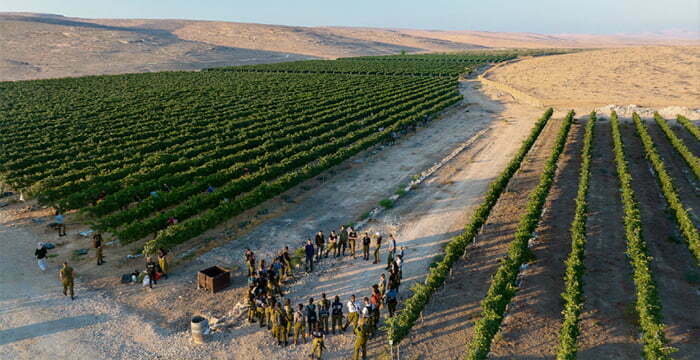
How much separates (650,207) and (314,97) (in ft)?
142

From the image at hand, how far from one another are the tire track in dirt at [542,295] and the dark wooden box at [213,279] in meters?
9.99

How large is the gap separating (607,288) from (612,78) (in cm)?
7746

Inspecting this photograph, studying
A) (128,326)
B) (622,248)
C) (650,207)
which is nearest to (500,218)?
(622,248)

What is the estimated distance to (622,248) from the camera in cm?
1984

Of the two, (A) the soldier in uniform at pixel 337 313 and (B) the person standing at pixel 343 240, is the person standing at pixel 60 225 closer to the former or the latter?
(B) the person standing at pixel 343 240

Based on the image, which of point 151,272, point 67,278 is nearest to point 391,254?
point 151,272

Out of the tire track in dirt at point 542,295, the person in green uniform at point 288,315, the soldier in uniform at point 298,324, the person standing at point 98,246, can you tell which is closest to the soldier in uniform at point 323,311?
the soldier in uniform at point 298,324

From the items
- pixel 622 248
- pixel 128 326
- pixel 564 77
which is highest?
pixel 564 77

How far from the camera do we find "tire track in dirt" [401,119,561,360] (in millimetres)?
13969

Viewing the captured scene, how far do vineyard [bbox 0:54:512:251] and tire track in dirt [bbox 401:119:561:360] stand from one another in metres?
11.2

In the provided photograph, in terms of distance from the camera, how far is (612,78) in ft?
264

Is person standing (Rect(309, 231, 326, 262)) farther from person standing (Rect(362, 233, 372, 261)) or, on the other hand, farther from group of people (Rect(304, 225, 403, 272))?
person standing (Rect(362, 233, 372, 261))

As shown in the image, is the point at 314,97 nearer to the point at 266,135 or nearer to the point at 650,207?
the point at 266,135

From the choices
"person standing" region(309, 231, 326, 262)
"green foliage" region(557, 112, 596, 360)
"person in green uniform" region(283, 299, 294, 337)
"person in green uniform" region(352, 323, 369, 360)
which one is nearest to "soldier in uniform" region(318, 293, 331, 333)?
"person in green uniform" region(283, 299, 294, 337)
